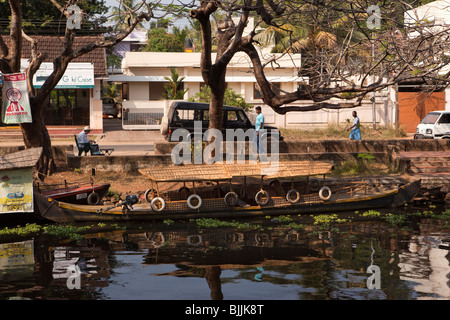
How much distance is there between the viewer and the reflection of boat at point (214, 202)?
15.1 m

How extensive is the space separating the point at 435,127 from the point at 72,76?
1900 cm

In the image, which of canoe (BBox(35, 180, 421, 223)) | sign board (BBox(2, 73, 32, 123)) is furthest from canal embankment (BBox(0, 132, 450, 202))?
sign board (BBox(2, 73, 32, 123))

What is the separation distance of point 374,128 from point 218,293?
23.0 metres

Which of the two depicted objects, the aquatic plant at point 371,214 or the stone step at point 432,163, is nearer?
the aquatic plant at point 371,214

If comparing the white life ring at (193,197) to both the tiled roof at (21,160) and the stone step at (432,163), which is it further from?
the stone step at (432,163)

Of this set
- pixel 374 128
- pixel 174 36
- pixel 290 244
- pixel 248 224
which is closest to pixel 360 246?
pixel 290 244

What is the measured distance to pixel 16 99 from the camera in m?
17.7

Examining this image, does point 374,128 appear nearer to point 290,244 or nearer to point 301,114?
point 301,114

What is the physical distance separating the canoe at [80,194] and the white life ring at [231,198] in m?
3.57

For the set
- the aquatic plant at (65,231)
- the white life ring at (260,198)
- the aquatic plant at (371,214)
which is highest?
the white life ring at (260,198)

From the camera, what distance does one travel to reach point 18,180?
14602 millimetres

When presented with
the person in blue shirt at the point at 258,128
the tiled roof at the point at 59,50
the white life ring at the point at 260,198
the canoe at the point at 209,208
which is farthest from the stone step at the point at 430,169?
the tiled roof at the point at 59,50

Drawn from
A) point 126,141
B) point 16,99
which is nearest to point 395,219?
point 16,99

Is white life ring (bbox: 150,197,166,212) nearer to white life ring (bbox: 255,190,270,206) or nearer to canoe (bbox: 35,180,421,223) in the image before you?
canoe (bbox: 35,180,421,223)
